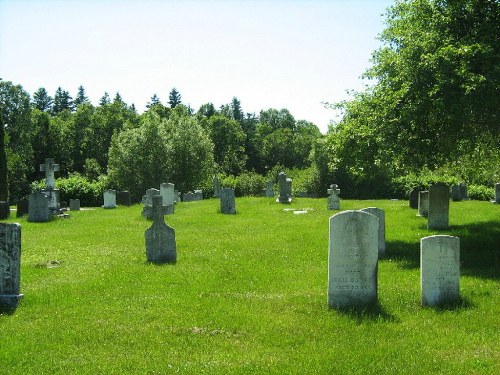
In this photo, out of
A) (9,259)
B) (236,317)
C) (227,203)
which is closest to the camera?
(236,317)

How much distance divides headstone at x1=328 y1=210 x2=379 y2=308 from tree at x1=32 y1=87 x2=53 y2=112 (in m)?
115

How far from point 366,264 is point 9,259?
20.4 ft

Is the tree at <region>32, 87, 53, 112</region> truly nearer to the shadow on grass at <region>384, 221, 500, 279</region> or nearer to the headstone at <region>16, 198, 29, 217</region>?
the headstone at <region>16, 198, 29, 217</region>

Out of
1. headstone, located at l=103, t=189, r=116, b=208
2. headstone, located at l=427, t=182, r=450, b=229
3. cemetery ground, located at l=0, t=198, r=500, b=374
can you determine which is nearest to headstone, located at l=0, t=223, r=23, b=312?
cemetery ground, located at l=0, t=198, r=500, b=374

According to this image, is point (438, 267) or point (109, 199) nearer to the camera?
point (438, 267)

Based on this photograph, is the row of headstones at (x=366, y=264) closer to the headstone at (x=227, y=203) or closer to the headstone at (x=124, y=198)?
the headstone at (x=227, y=203)

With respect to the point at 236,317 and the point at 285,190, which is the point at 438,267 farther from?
the point at 285,190

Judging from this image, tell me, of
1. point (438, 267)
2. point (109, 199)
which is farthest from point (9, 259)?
point (109, 199)

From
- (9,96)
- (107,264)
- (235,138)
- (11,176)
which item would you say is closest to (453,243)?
(107,264)

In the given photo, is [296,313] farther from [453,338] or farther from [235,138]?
[235,138]

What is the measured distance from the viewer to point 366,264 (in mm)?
9516

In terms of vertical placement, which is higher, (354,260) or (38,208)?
(38,208)

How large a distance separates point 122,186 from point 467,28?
3751cm

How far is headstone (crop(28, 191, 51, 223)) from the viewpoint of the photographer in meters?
24.6
